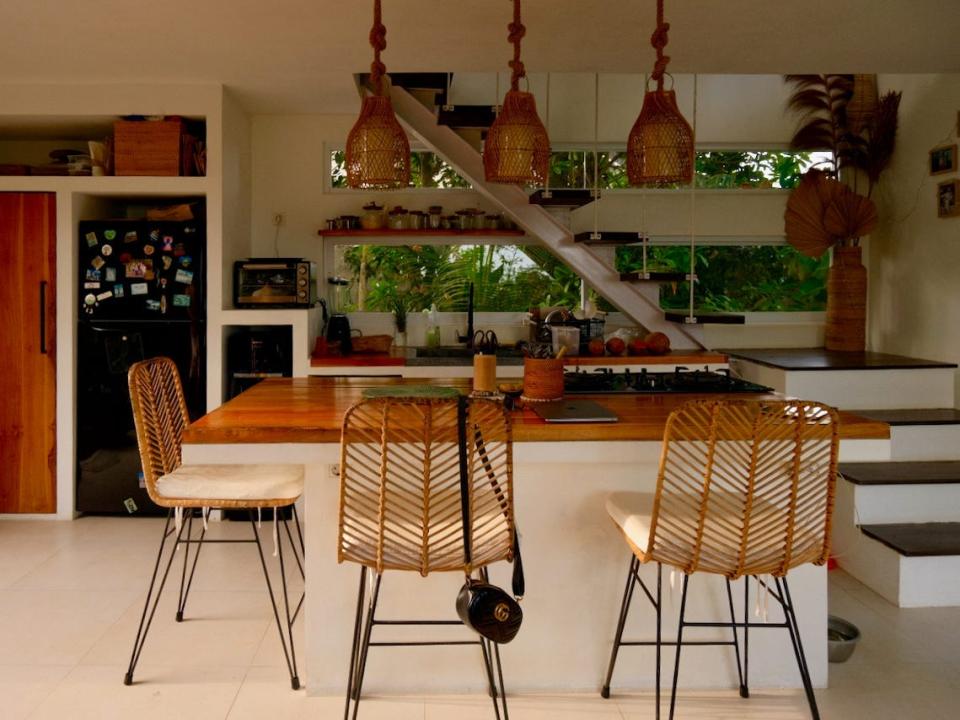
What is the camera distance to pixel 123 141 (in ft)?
16.7

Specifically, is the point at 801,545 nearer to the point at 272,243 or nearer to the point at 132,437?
the point at 132,437

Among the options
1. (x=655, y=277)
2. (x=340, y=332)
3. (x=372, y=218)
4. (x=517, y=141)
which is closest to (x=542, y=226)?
(x=655, y=277)

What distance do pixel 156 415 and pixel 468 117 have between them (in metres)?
2.75

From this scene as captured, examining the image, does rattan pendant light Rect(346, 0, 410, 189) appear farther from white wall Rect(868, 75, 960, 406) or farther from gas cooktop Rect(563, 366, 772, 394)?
white wall Rect(868, 75, 960, 406)

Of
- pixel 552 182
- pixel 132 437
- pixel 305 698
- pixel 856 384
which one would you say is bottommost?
pixel 305 698

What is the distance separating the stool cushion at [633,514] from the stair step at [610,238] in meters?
2.69

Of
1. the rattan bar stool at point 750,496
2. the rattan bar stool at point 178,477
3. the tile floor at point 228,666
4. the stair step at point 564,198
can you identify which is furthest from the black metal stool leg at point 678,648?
the stair step at point 564,198

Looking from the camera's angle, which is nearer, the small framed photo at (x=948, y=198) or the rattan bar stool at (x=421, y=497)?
the rattan bar stool at (x=421, y=497)

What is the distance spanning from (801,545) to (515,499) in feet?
3.05

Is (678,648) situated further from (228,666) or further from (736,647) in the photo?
(228,666)

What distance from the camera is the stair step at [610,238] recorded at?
17.4 ft

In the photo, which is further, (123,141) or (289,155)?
(289,155)

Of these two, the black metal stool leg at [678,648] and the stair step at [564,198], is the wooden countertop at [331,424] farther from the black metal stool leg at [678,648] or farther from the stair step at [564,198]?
the stair step at [564,198]

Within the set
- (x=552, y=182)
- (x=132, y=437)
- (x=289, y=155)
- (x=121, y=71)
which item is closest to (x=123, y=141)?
(x=121, y=71)
